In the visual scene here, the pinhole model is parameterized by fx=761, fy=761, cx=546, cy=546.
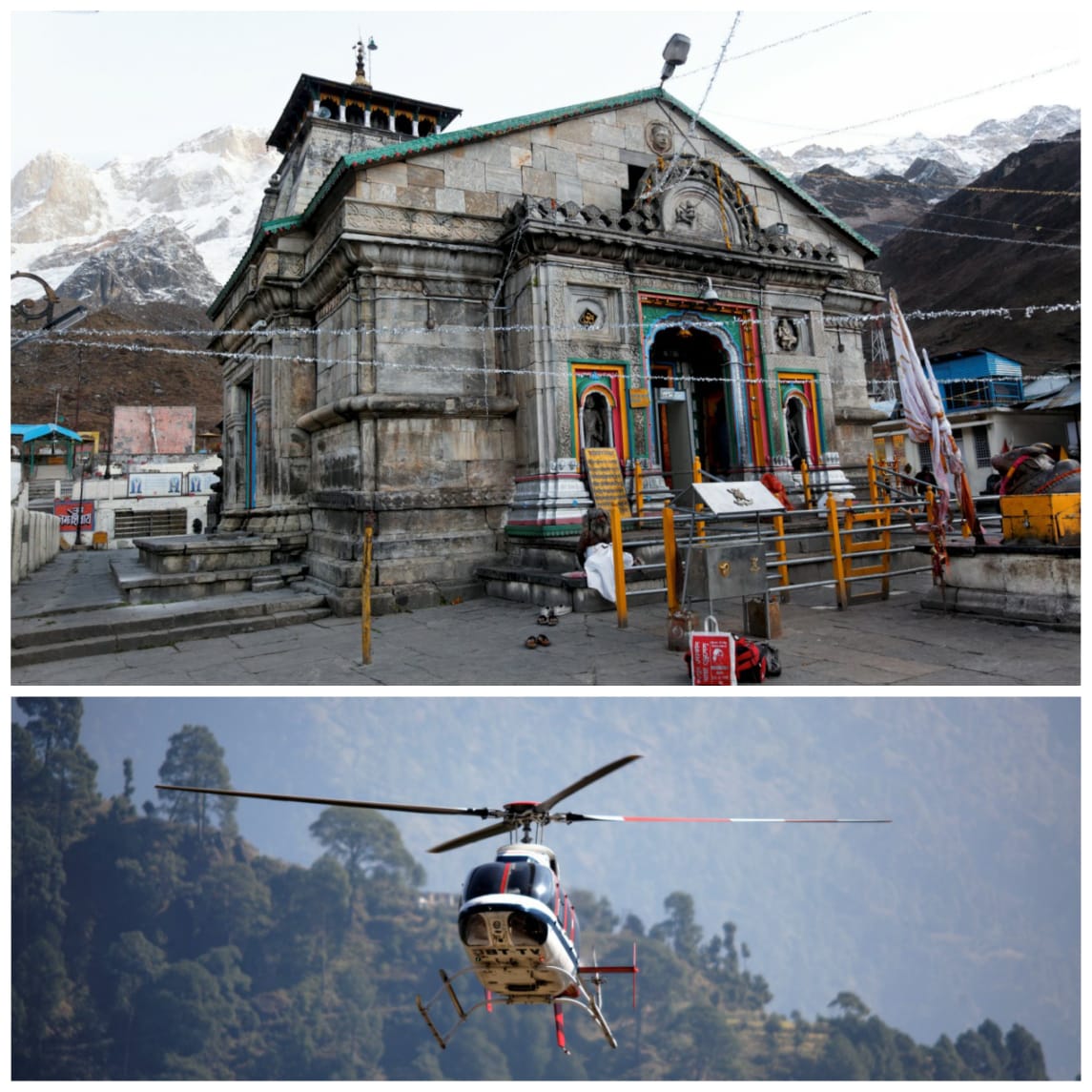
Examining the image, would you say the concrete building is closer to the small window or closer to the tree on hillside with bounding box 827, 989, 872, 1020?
the small window

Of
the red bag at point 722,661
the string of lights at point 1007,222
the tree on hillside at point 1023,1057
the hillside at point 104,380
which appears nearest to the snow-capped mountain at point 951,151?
the string of lights at point 1007,222

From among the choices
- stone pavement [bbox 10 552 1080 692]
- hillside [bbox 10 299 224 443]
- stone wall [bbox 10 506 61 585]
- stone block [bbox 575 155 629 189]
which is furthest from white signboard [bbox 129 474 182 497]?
hillside [bbox 10 299 224 443]

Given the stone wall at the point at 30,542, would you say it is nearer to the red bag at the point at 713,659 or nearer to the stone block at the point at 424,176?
the stone block at the point at 424,176

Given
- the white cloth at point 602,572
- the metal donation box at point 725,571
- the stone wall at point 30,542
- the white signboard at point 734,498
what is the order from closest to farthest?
the metal donation box at point 725,571 < the white signboard at point 734,498 < the white cloth at point 602,572 < the stone wall at point 30,542

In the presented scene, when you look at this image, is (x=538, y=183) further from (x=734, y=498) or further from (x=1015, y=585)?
(x=1015, y=585)

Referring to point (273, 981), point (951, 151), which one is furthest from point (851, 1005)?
point (951, 151)

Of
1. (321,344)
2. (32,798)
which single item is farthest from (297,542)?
(32,798)

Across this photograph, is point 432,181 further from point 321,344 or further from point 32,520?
point 32,520
